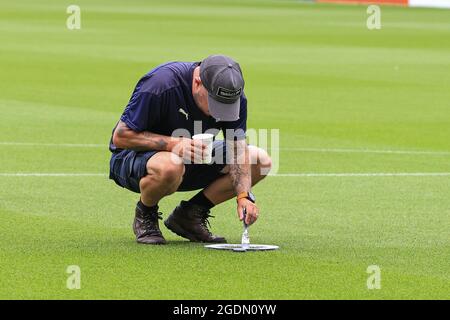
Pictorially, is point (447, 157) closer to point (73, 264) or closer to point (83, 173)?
point (83, 173)

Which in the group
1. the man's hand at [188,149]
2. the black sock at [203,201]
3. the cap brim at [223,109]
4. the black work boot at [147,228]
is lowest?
the black work boot at [147,228]

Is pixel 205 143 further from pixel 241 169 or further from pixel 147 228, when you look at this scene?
pixel 147 228

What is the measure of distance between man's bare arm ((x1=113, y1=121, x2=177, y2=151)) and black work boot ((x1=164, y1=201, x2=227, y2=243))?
0.83 metres

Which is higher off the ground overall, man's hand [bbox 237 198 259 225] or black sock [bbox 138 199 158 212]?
black sock [bbox 138 199 158 212]

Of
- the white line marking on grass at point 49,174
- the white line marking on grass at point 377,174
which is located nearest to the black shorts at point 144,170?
the white line marking on grass at point 49,174

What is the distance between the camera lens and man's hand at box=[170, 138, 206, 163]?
31.3 ft

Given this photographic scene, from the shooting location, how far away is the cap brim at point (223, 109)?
375 inches

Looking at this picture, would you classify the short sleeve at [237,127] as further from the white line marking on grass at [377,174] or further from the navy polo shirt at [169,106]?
the white line marking on grass at [377,174]

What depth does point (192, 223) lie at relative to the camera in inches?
414

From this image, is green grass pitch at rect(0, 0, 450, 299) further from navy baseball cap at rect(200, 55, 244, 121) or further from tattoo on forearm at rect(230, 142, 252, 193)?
navy baseball cap at rect(200, 55, 244, 121)

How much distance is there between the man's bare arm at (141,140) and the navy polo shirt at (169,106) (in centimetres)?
4

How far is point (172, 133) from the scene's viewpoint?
1005 centimetres

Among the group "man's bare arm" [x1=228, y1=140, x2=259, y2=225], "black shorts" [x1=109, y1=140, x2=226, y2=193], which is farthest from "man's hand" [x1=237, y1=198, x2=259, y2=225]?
"black shorts" [x1=109, y1=140, x2=226, y2=193]

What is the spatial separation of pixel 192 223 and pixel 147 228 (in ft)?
1.33
